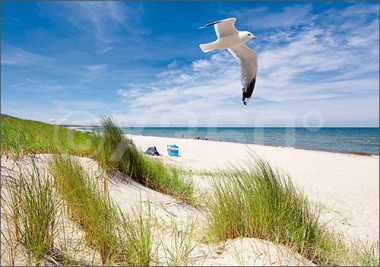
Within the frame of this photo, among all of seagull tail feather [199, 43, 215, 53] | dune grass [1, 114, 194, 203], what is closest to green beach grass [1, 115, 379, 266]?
dune grass [1, 114, 194, 203]

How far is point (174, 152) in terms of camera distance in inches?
610

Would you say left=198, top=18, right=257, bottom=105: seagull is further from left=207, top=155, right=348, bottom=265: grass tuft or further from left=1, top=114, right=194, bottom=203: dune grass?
left=1, top=114, right=194, bottom=203: dune grass

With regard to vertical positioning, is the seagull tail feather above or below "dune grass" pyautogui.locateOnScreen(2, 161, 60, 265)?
above

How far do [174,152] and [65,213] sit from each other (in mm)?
12910

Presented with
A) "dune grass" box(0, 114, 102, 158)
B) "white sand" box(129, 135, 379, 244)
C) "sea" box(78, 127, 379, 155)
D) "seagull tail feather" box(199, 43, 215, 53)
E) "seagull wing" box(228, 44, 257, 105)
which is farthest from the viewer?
"sea" box(78, 127, 379, 155)

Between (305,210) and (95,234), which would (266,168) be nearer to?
(305,210)

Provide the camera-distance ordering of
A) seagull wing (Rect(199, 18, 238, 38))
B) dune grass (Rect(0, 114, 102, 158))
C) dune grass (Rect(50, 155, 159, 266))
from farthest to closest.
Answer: seagull wing (Rect(199, 18, 238, 38))
dune grass (Rect(0, 114, 102, 158))
dune grass (Rect(50, 155, 159, 266))

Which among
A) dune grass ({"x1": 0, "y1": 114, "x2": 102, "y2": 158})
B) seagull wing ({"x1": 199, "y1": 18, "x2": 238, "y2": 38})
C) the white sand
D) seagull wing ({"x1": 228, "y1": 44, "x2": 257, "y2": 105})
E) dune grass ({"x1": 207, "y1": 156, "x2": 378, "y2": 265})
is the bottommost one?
the white sand

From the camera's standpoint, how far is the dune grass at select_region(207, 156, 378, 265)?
2.29 meters

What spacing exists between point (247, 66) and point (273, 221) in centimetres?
337

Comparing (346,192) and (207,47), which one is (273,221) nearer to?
(207,47)

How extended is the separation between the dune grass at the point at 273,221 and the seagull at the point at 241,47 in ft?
5.37

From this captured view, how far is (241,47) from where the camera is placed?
5125mm

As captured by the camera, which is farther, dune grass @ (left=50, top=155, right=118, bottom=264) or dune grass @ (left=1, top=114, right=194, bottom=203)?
dune grass @ (left=1, top=114, right=194, bottom=203)
